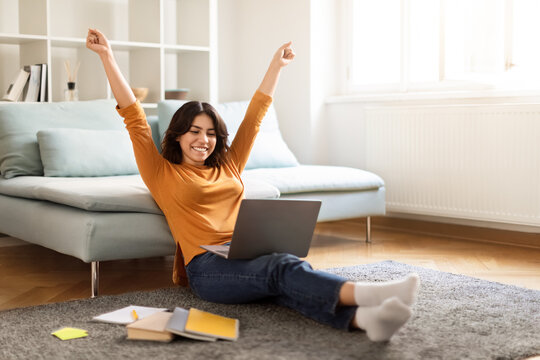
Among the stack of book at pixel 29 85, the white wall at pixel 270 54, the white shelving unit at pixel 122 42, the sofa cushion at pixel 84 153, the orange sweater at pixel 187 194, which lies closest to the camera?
the orange sweater at pixel 187 194

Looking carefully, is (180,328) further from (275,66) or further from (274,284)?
(275,66)

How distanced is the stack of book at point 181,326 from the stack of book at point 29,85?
2097 millimetres

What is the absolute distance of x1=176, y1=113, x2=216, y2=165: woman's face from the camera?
99.9 inches

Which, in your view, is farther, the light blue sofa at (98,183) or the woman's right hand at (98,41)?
the light blue sofa at (98,183)

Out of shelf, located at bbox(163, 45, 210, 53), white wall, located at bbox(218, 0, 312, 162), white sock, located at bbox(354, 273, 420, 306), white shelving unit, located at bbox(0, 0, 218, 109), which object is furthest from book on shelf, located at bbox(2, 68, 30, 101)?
white sock, located at bbox(354, 273, 420, 306)

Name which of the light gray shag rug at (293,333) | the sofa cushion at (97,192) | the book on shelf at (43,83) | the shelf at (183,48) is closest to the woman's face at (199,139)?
the sofa cushion at (97,192)

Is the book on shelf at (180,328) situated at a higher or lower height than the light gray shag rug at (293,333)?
higher

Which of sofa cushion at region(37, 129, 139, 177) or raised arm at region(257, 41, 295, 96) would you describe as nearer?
raised arm at region(257, 41, 295, 96)

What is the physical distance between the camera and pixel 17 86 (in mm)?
3891

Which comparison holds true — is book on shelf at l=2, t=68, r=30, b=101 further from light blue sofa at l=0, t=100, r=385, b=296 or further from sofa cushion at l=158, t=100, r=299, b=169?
sofa cushion at l=158, t=100, r=299, b=169

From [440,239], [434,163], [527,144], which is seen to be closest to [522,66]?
[527,144]

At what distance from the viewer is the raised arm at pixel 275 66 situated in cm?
271

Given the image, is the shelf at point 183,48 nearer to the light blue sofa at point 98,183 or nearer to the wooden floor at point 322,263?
the light blue sofa at point 98,183

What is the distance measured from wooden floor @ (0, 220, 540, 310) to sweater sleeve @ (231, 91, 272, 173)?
626 mm
